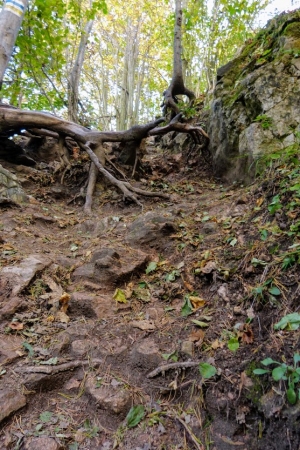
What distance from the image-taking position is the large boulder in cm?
380

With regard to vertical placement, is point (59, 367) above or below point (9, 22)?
below

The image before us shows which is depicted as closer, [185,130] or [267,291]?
[267,291]

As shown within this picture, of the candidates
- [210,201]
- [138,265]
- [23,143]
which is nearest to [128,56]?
[23,143]

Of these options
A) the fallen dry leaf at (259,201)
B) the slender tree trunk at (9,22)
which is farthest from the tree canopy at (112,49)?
the fallen dry leaf at (259,201)

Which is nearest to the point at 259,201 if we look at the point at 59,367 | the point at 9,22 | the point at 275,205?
the point at 275,205

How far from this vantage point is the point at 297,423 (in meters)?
1.24

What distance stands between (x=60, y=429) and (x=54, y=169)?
4771mm

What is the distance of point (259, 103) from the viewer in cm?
413

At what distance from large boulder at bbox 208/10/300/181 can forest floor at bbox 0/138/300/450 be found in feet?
2.75

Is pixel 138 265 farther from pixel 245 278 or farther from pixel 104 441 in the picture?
pixel 104 441

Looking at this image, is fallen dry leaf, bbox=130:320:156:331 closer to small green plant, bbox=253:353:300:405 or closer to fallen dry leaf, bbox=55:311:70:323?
fallen dry leaf, bbox=55:311:70:323

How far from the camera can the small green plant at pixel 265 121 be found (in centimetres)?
383

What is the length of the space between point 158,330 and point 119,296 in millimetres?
556

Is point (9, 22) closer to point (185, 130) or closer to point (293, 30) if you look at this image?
point (185, 130)
